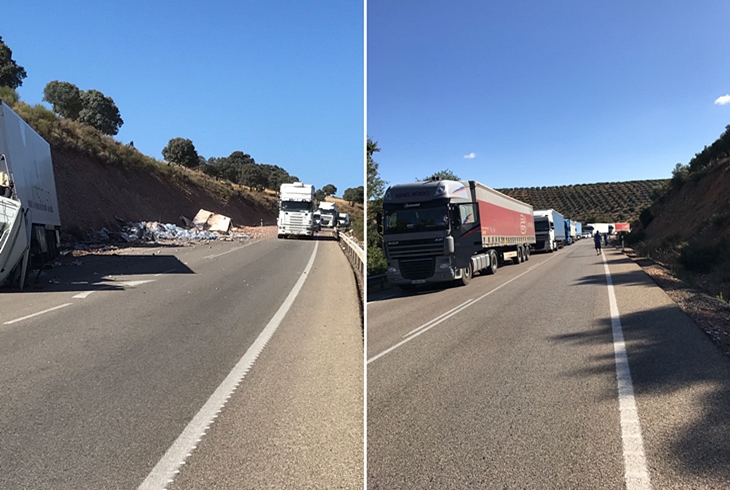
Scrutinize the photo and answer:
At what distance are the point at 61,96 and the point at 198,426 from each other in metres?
67.1

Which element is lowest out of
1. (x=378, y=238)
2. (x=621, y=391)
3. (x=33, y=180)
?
(x=621, y=391)

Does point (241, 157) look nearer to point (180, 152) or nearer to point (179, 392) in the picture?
point (180, 152)

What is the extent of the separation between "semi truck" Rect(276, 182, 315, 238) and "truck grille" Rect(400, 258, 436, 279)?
25.9m

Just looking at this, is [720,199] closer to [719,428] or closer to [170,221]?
[719,428]

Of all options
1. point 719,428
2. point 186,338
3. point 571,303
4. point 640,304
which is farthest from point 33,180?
point 719,428

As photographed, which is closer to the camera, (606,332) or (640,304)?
(606,332)

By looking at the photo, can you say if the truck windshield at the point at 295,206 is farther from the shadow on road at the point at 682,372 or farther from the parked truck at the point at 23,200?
the shadow on road at the point at 682,372

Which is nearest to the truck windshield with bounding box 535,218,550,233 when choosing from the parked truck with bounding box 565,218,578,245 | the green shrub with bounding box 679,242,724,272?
the parked truck with bounding box 565,218,578,245

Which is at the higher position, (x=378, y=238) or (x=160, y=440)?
(x=378, y=238)

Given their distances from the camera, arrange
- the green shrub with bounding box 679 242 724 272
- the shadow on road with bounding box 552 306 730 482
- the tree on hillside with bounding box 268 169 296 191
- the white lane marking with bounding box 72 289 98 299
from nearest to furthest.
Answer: the shadow on road with bounding box 552 306 730 482, the white lane marking with bounding box 72 289 98 299, the green shrub with bounding box 679 242 724 272, the tree on hillside with bounding box 268 169 296 191

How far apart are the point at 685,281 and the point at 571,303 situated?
707 centimetres

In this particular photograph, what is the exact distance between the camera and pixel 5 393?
17.7 feet

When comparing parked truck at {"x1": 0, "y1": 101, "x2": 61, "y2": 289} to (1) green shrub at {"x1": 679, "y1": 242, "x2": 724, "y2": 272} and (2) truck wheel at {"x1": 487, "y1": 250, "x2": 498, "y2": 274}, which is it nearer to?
(2) truck wheel at {"x1": 487, "y1": 250, "x2": 498, "y2": 274}

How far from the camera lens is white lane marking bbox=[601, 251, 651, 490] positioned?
371 centimetres
